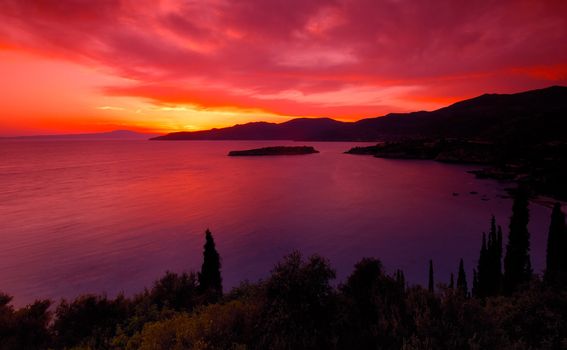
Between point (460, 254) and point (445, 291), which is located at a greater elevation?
point (445, 291)

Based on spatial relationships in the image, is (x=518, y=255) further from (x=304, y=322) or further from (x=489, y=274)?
(x=304, y=322)

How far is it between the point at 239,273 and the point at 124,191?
88.6m

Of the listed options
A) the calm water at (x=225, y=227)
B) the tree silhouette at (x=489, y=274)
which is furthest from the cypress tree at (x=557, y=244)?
the tree silhouette at (x=489, y=274)

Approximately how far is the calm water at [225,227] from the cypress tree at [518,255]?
30.2 feet

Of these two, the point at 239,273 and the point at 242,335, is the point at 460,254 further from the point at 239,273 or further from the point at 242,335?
the point at 242,335

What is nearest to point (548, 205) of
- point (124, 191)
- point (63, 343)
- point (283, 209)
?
point (283, 209)

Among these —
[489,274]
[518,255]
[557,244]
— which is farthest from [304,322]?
[557,244]

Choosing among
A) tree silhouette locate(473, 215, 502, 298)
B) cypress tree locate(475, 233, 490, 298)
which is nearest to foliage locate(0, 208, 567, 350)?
cypress tree locate(475, 233, 490, 298)

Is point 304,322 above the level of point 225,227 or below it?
above

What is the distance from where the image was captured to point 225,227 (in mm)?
74438

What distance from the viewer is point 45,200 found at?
98375 mm

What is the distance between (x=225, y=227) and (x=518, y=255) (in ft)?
197

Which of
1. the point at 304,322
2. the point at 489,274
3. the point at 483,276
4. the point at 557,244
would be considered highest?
the point at 304,322

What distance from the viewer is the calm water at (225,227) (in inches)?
2037
